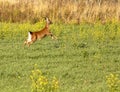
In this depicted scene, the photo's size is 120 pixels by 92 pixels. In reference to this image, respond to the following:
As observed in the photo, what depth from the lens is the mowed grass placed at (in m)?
10.2

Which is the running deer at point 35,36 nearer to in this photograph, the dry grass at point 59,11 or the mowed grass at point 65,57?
the mowed grass at point 65,57

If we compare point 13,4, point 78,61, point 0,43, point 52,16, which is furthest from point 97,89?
point 13,4

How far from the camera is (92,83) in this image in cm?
1022

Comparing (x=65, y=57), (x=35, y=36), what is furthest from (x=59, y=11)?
(x=65, y=57)

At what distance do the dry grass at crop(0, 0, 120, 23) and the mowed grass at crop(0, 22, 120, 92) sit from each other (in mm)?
2353

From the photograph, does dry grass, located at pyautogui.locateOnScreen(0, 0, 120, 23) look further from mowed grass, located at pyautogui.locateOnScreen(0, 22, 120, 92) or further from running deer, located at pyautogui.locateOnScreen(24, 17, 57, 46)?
running deer, located at pyautogui.locateOnScreen(24, 17, 57, 46)

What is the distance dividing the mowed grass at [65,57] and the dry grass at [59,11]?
2.35 m

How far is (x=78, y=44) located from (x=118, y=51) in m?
1.51

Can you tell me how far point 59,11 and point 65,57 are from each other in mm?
8952

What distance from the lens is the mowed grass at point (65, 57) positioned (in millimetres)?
10211

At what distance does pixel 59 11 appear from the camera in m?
21.9

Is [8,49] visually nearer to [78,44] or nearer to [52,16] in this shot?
[78,44]

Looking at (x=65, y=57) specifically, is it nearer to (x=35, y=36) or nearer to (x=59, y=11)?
(x=35, y=36)

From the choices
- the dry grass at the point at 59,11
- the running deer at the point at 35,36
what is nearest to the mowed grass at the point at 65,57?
the running deer at the point at 35,36
